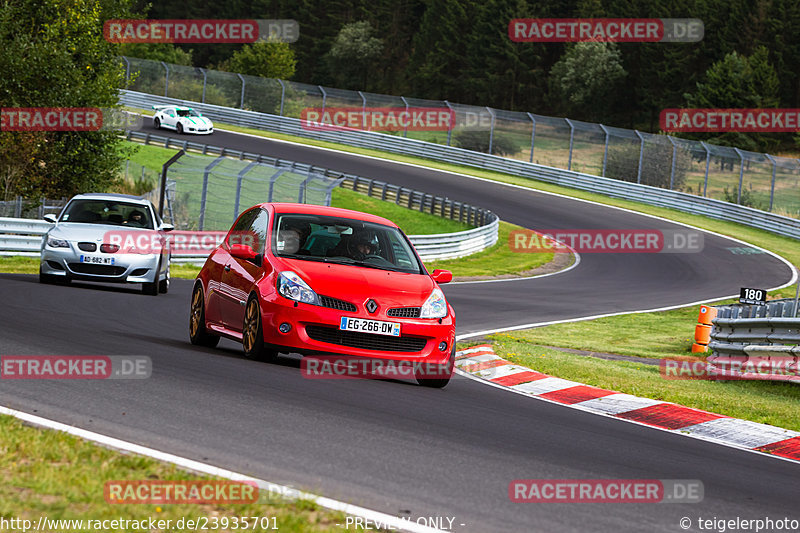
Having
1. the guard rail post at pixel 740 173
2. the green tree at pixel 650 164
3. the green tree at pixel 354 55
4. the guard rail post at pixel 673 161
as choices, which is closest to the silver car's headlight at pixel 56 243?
the guard rail post at pixel 740 173

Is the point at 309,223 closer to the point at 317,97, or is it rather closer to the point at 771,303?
the point at 771,303

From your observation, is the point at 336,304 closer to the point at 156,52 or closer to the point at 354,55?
the point at 156,52

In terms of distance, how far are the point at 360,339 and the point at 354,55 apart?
9688 cm

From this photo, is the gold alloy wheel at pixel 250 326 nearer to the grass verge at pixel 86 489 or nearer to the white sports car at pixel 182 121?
the grass verge at pixel 86 489

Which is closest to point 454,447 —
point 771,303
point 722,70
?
point 771,303

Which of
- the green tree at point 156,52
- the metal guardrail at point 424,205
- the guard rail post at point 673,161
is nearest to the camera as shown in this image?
the metal guardrail at point 424,205

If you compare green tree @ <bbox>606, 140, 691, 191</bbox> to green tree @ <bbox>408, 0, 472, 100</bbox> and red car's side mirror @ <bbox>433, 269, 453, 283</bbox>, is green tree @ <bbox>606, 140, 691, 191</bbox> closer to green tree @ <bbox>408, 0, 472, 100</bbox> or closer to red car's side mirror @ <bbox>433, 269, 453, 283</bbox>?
red car's side mirror @ <bbox>433, 269, 453, 283</bbox>

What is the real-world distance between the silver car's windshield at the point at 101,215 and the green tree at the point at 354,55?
8795 centimetres

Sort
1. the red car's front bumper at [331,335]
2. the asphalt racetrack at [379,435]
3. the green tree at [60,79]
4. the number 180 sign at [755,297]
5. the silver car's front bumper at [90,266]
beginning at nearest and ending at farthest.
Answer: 1. the asphalt racetrack at [379,435]
2. the red car's front bumper at [331,335]
3. the number 180 sign at [755,297]
4. the silver car's front bumper at [90,266]
5. the green tree at [60,79]

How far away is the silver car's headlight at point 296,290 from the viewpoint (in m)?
9.43

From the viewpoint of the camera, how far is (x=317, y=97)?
57719 mm

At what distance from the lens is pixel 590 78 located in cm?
8581

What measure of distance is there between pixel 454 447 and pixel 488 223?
31.2m

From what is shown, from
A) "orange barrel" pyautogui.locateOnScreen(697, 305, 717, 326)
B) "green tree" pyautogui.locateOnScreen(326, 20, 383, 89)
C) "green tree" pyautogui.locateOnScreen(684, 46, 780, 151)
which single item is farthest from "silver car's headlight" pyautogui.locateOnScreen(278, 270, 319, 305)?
→ "green tree" pyautogui.locateOnScreen(326, 20, 383, 89)
